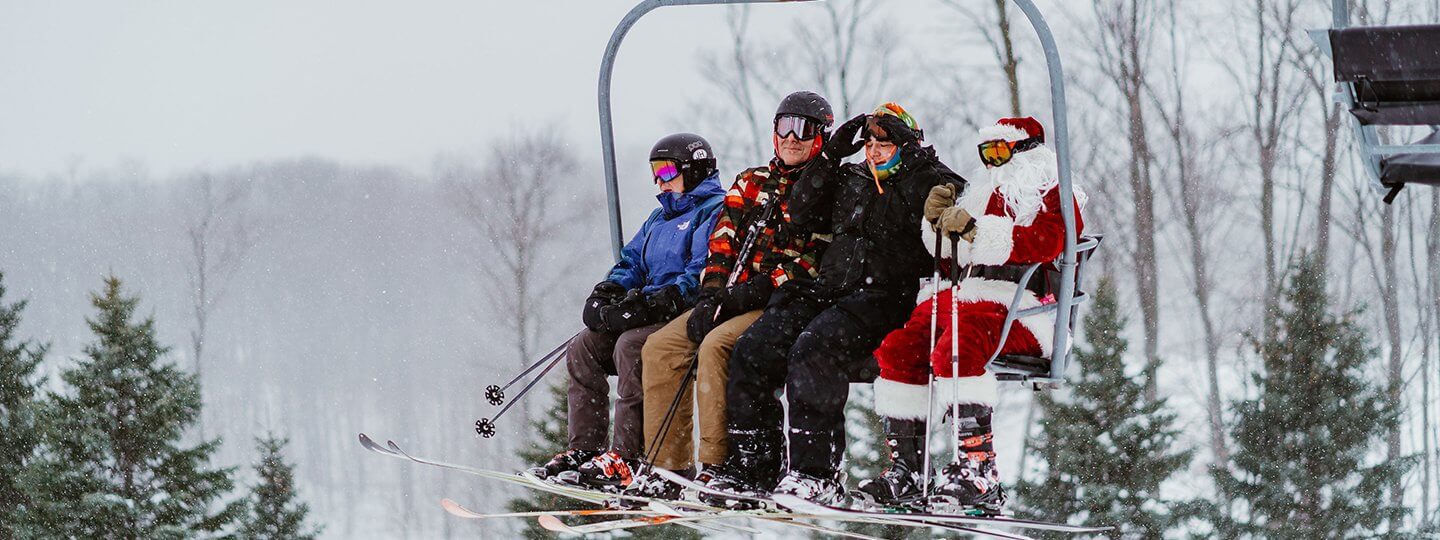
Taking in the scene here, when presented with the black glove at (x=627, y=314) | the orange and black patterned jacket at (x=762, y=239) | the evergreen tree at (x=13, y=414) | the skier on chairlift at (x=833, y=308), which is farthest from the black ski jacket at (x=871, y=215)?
the evergreen tree at (x=13, y=414)

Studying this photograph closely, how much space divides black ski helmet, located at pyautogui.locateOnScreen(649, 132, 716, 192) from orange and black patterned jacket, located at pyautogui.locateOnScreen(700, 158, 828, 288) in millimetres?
335

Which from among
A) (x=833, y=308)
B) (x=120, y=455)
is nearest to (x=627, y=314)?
(x=833, y=308)

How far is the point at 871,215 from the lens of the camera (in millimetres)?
4809

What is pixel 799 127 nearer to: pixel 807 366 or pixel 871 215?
pixel 871 215

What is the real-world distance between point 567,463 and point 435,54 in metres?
23.1

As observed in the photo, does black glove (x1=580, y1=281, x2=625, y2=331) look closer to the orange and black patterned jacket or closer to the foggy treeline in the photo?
the orange and black patterned jacket

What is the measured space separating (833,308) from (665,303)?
0.76 m

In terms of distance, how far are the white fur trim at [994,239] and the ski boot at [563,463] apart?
5.68ft

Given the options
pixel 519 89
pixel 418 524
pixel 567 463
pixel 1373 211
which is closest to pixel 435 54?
pixel 519 89

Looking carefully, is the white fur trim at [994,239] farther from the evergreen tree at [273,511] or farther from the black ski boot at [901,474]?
the evergreen tree at [273,511]

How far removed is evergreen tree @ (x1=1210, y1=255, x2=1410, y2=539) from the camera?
14.4m

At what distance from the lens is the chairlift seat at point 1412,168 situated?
3758mm

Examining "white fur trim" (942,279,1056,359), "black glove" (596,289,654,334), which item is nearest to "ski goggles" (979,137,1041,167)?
"white fur trim" (942,279,1056,359)

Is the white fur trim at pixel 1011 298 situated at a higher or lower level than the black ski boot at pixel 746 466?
higher
